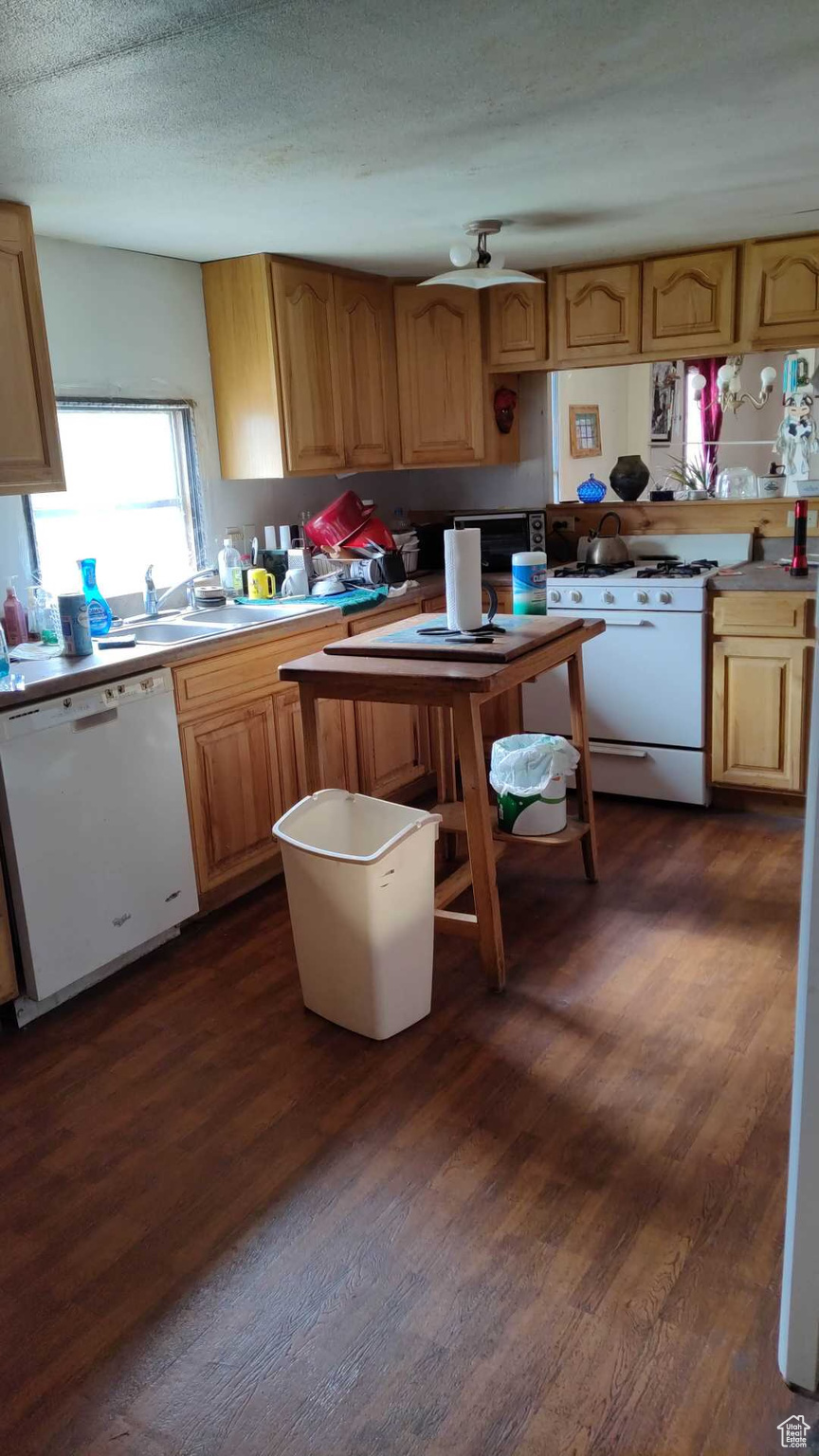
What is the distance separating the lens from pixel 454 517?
183 inches

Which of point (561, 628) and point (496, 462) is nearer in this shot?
point (561, 628)

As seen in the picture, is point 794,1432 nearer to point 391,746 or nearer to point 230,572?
point 391,746

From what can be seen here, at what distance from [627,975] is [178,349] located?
270cm

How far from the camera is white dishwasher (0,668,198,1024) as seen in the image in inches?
104

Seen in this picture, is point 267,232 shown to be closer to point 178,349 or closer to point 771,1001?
point 178,349

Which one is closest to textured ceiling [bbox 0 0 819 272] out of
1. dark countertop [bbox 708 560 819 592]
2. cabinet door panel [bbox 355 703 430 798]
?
dark countertop [bbox 708 560 819 592]

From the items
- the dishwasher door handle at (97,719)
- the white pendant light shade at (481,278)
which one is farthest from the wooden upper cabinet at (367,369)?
the dishwasher door handle at (97,719)

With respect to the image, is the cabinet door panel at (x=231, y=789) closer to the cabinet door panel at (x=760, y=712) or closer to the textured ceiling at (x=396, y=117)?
the textured ceiling at (x=396, y=117)

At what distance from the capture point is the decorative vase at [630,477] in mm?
4438

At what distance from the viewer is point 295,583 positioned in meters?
3.96

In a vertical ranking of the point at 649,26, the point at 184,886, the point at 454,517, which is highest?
the point at 649,26

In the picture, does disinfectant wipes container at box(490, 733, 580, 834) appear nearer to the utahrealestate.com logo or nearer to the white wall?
the white wall

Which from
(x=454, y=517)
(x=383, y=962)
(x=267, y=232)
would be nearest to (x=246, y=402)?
(x=267, y=232)

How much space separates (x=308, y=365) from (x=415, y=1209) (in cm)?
301
